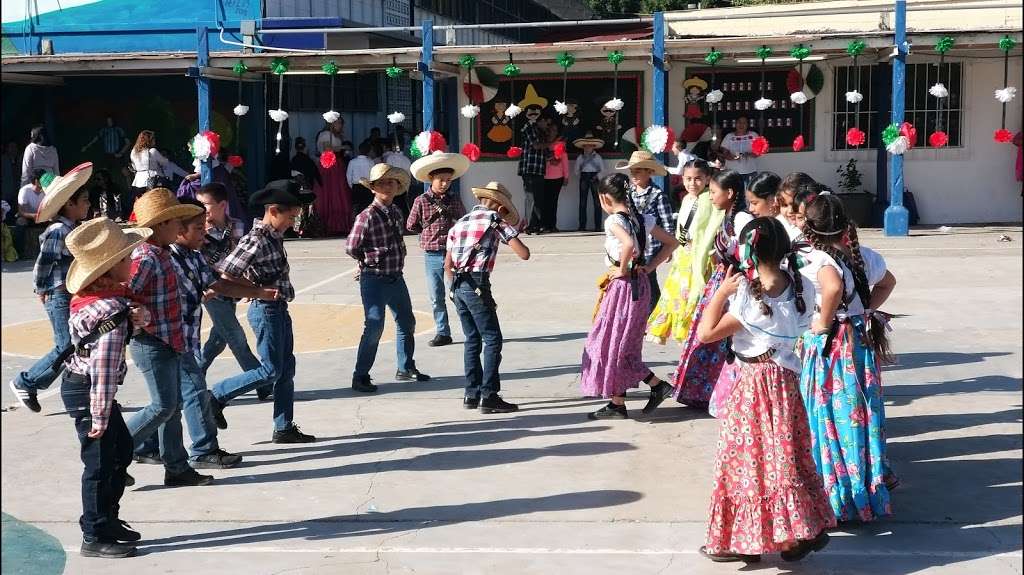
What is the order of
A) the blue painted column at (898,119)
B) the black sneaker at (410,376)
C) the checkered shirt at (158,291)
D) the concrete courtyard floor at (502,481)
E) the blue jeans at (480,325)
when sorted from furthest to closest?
the blue painted column at (898,119), the black sneaker at (410,376), the blue jeans at (480,325), the checkered shirt at (158,291), the concrete courtyard floor at (502,481)

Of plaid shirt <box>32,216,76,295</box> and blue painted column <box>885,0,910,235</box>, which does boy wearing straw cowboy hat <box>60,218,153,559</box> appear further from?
blue painted column <box>885,0,910,235</box>

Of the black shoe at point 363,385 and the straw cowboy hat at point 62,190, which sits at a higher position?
the straw cowboy hat at point 62,190

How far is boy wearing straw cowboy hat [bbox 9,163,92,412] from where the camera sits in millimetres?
8023

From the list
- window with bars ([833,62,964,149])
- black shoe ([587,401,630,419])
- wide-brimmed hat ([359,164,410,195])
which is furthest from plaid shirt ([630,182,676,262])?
window with bars ([833,62,964,149])

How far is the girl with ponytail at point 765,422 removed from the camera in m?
5.29

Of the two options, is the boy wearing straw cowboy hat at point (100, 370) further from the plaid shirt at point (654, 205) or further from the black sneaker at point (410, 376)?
the plaid shirt at point (654, 205)

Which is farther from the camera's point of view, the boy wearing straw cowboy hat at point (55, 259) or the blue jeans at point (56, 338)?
the blue jeans at point (56, 338)

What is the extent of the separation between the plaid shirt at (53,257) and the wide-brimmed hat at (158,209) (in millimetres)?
1832

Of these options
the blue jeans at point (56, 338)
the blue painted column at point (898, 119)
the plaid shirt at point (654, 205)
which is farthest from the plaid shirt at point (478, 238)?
the blue painted column at point (898, 119)

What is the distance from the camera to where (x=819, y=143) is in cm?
2112

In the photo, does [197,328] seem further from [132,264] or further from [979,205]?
[979,205]

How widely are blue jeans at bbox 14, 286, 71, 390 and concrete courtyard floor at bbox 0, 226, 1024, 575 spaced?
285mm

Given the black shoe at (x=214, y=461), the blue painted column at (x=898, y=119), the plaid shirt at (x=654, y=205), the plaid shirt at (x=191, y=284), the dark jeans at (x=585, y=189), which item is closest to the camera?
the plaid shirt at (x=191, y=284)

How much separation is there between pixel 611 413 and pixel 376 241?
2.26 meters
